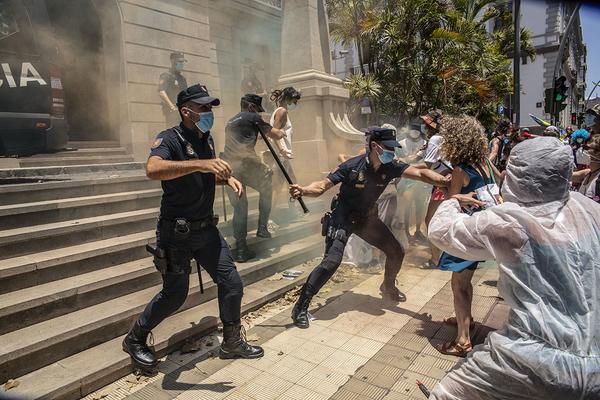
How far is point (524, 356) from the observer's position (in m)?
1.62

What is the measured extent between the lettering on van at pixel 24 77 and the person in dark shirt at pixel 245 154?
8.11 ft

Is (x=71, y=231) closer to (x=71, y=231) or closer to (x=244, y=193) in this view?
(x=71, y=231)

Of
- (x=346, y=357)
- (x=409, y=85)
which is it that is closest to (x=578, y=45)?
(x=409, y=85)

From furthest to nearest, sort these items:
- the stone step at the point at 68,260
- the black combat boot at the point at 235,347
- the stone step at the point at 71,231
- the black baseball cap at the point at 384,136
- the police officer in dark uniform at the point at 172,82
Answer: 1. the police officer in dark uniform at the point at 172,82
2. the black baseball cap at the point at 384,136
3. the stone step at the point at 71,231
4. the stone step at the point at 68,260
5. the black combat boot at the point at 235,347

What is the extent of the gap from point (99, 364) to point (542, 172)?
3009 millimetres

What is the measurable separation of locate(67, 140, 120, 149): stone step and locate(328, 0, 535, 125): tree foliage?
30.0 feet

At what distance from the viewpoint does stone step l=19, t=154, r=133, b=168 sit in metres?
5.66

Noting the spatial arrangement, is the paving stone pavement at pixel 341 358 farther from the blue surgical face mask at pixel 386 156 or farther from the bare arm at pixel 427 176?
the blue surgical face mask at pixel 386 156

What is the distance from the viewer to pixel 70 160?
6148 millimetres

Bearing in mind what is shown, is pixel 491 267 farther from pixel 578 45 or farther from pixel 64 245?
pixel 578 45

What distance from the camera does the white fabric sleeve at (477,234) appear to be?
5.57ft

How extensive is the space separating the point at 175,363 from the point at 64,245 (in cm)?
165

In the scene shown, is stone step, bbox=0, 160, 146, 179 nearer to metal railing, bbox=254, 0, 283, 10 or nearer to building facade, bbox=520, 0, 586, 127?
metal railing, bbox=254, 0, 283, 10

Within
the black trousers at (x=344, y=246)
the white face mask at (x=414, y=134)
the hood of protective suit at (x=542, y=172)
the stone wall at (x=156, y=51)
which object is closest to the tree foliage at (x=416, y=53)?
the stone wall at (x=156, y=51)
